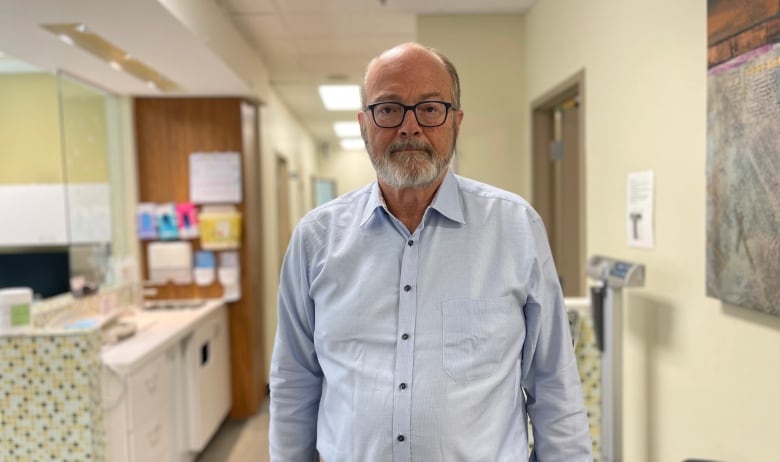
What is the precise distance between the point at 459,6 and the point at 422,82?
1.99 m

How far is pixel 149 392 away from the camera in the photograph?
2.40 meters

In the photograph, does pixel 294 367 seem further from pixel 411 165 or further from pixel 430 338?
pixel 411 165

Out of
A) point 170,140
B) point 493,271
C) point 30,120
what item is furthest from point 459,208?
point 170,140

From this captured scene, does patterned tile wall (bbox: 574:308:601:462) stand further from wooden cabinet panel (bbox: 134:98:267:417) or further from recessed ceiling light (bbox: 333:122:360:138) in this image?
recessed ceiling light (bbox: 333:122:360:138)

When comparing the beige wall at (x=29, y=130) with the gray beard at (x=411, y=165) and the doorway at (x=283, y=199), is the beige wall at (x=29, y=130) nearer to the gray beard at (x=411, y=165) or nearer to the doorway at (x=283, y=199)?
the doorway at (x=283, y=199)

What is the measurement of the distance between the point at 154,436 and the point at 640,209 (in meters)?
2.31

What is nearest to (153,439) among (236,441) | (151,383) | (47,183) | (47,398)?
(151,383)

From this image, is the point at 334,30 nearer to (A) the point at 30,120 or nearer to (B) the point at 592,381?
(A) the point at 30,120

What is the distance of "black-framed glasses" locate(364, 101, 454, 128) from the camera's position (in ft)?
3.31

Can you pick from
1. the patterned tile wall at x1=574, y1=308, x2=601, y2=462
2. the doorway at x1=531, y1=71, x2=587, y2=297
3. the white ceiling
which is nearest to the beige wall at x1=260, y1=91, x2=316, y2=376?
the white ceiling

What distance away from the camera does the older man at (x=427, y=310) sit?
964 millimetres

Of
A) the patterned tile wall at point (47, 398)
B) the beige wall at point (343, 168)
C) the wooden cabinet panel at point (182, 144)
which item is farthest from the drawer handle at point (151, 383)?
the beige wall at point (343, 168)

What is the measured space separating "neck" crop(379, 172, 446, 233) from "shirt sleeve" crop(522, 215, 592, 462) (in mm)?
223

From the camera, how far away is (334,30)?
10.2 feet
